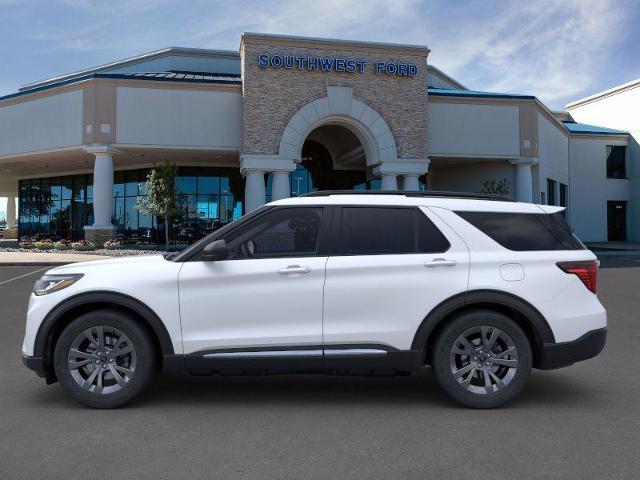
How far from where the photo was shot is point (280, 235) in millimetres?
5000

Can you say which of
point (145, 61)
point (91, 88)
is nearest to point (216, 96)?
point (91, 88)

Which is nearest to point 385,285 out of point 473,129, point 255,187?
point 255,187

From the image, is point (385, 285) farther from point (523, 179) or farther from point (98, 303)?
point (523, 179)

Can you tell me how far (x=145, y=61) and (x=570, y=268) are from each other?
126ft

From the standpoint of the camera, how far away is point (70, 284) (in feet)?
15.7

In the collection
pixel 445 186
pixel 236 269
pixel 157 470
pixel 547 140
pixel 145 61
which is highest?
pixel 145 61

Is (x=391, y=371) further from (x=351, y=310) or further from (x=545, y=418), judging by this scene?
(x=545, y=418)

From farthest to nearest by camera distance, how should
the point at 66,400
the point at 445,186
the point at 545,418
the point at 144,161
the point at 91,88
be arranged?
1. the point at 445,186
2. the point at 144,161
3. the point at 91,88
4. the point at 66,400
5. the point at 545,418

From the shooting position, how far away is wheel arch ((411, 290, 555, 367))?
4719 millimetres

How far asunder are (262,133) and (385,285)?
22989mm

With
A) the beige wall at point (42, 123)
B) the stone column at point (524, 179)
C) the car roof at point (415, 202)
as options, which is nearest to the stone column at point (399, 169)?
the stone column at point (524, 179)

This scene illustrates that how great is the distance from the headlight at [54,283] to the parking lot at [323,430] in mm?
984

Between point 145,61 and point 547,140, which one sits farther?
point 145,61

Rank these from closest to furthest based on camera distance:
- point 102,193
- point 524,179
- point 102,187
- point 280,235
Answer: point 280,235 → point 102,187 → point 102,193 → point 524,179
